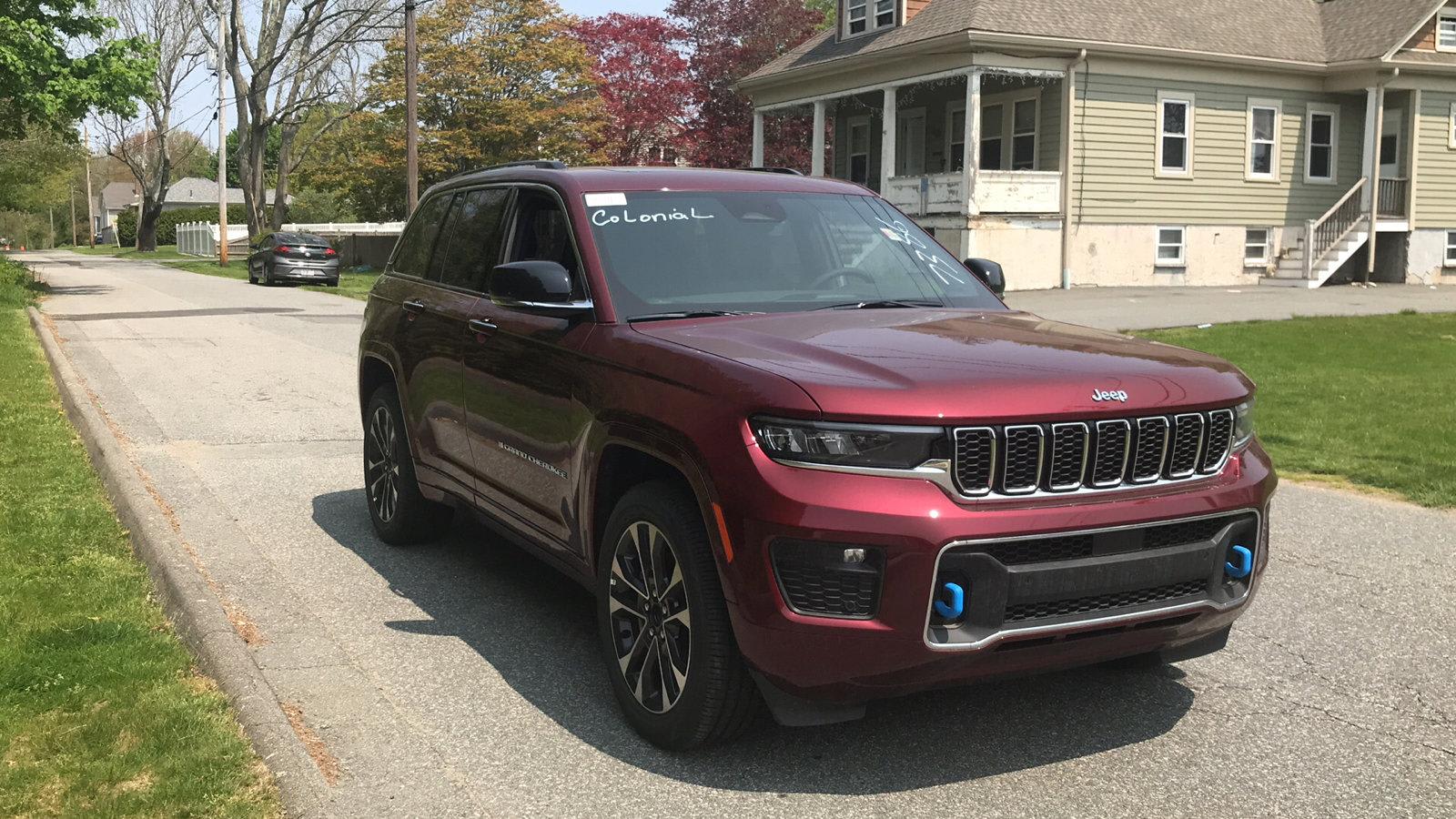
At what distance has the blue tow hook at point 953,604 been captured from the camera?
12.0 feet

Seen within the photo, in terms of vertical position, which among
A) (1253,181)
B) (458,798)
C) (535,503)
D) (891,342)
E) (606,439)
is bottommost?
(458,798)

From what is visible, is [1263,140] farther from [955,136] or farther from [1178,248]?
[955,136]

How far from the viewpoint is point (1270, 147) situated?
30.8 metres

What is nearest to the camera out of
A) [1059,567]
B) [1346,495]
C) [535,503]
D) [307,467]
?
[1059,567]

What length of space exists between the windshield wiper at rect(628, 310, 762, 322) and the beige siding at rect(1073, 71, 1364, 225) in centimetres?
2552

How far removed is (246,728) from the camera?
4.19 m

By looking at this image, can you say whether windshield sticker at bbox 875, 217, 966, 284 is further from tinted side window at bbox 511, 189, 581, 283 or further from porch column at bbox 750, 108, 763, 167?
porch column at bbox 750, 108, 763, 167

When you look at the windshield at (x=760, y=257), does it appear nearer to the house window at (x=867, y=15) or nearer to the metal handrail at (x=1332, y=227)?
the metal handrail at (x=1332, y=227)

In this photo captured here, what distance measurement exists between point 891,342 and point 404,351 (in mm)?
3004

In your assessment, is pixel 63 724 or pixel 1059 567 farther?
pixel 63 724

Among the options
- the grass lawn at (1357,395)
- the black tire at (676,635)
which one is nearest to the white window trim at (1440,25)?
the grass lawn at (1357,395)

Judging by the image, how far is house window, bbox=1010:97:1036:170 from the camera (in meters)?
30.0

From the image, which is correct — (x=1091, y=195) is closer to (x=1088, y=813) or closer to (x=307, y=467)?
(x=307, y=467)

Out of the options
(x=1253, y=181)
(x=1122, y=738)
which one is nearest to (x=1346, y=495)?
(x=1122, y=738)
